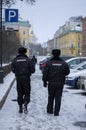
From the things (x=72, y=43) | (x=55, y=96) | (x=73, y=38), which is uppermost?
(x=55, y=96)

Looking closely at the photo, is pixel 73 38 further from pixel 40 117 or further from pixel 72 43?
pixel 40 117

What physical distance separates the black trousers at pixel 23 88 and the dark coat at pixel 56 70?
2.25 feet

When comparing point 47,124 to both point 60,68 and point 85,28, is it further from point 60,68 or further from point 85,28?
point 85,28

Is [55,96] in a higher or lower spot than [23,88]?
lower

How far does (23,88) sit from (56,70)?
126 centimetres

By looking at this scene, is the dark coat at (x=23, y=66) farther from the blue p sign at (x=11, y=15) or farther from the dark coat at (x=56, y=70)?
the blue p sign at (x=11, y=15)

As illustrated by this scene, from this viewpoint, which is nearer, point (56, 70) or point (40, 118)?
point (40, 118)

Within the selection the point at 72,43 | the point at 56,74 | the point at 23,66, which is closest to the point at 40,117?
the point at 56,74

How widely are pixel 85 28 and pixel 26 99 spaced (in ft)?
344

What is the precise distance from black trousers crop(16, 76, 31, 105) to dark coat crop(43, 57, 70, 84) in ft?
2.25

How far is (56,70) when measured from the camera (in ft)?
40.6

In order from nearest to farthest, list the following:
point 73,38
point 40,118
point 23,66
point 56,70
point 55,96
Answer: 1. point 40,118
2. point 56,70
3. point 55,96
4. point 23,66
5. point 73,38

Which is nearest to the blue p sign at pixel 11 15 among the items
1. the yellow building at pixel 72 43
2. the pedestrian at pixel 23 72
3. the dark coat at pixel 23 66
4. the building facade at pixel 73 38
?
the pedestrian at pixel 23 72

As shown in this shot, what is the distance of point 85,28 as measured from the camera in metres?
117
